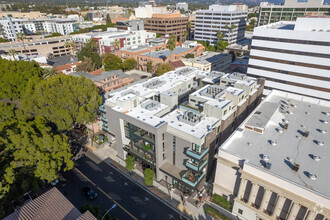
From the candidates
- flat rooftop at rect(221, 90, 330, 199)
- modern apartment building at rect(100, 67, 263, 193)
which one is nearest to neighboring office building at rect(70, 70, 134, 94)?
modern apartment building at rect(100, 67, 263, 193)

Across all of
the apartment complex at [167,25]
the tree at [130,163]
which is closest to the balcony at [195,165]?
the tree at [130,163]

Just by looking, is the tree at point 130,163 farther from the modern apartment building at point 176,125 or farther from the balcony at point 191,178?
the balcony at point 191,178

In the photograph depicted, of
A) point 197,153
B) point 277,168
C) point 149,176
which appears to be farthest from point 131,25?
point 277,168

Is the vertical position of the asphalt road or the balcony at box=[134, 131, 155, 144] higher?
the balcony at box=[134, 131, 155, 144]

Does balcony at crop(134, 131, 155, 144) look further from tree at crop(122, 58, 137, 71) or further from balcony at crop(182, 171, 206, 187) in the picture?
tree at crop(122, 58, 137, 71)

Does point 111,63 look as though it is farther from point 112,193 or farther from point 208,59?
point 112,193

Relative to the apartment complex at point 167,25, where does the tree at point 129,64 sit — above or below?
below
